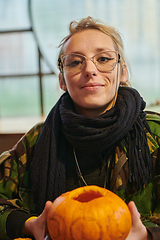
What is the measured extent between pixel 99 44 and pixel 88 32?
0.09 m

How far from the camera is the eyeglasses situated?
958 mm

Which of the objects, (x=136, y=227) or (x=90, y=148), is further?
(x=90, y=148)

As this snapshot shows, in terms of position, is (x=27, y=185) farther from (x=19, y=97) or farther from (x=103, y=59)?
(x=19, y=97)

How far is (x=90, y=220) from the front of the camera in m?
0.57

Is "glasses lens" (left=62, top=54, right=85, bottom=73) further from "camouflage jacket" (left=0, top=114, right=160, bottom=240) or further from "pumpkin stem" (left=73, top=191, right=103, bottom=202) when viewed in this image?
"pumpkin stem" (left=73, top=191, right=103, bottom=202)

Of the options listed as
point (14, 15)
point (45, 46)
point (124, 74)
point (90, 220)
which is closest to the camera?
point (90, 220)

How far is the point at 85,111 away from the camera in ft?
3.47

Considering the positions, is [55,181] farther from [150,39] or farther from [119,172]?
[150,39]

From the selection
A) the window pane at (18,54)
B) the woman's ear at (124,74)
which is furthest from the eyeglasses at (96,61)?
the window pane at (18,54)

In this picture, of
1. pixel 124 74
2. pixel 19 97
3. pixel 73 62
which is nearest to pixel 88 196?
pixel 73 62

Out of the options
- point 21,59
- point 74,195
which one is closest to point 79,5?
point 21,59

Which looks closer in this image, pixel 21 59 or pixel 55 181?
pixel 55 181

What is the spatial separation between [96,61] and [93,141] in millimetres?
337

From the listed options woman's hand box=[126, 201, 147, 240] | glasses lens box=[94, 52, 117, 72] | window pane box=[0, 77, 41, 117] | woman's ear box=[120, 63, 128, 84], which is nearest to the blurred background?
window pane box=[0, 77, 41, 117]
